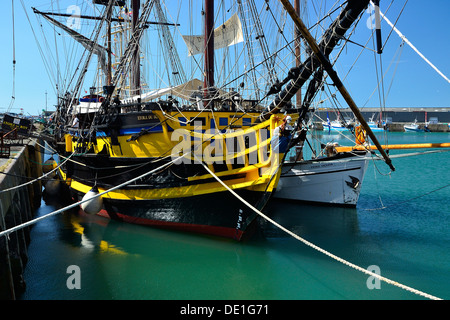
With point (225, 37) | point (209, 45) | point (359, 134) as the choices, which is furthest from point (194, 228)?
point (225, 37)

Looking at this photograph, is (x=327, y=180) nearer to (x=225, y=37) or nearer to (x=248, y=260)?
(x=248, y=260)

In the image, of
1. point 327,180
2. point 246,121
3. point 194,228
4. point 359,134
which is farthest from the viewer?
point 327,180

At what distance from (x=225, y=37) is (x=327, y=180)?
28.4 ft

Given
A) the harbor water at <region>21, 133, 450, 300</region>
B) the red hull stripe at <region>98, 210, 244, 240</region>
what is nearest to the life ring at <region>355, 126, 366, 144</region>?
the harbor water at <region>21, 133, 450, 300</region>

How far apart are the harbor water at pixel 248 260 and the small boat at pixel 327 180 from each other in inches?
54.2

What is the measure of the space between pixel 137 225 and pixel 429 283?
8.87m

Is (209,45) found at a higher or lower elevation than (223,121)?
higher

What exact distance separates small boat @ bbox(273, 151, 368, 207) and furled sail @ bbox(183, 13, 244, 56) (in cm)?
676

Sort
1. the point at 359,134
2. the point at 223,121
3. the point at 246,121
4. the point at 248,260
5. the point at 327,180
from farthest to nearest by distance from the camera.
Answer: the point at 327,180, the point at 359,134, the point at 246,121, the point at 223,121, the point at 248,260

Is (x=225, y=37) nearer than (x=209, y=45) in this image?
No

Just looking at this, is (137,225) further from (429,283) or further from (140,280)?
(429,283)

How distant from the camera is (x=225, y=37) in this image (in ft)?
58.4

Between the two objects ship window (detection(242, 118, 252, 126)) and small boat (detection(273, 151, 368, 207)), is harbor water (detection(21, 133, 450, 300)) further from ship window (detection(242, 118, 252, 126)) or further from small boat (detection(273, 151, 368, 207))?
ship window (detection(242, 118, 252, 126))

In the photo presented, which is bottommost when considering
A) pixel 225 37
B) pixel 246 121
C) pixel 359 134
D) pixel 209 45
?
pixel 359 134
